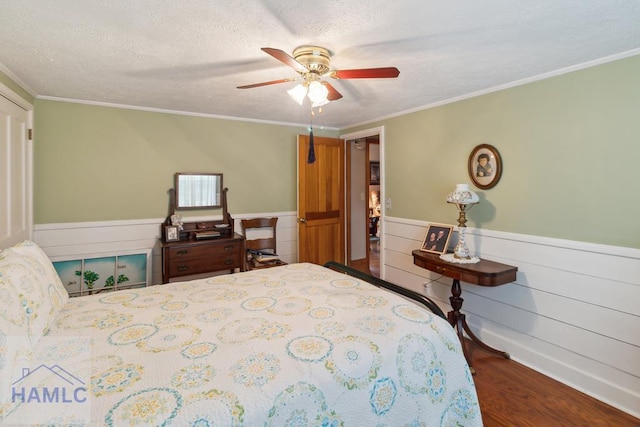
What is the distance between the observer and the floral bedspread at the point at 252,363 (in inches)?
40.2

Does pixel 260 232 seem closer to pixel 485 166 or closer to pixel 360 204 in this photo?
A: pixel 360 204

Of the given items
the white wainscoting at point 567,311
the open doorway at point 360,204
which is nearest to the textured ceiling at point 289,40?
the white wainscoting at point 567,311

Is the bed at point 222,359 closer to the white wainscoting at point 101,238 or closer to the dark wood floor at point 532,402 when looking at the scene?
the dark wood floor at point 532,402

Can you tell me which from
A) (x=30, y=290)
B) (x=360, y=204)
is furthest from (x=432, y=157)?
(x=30, y=290)

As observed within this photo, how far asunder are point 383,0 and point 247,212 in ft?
9.87

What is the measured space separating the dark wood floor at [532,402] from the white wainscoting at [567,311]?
0.09 meters

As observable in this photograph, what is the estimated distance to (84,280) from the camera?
3.23 m

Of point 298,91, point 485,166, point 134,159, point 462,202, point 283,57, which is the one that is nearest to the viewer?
point 283,57

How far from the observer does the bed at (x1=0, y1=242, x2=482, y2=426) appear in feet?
3.34

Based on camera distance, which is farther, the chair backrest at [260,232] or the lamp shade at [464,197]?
the chair backrest at [260,232]

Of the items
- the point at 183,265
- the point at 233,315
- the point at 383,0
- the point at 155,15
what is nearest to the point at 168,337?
the point at 233,315

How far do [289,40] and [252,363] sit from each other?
166cm

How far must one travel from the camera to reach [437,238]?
123 inches

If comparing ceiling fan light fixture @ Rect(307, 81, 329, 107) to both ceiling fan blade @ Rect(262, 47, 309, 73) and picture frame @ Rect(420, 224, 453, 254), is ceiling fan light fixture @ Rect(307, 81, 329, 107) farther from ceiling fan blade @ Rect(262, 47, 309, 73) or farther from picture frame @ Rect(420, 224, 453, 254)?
picture frame @ Rect(420, 224, 453, 254)
